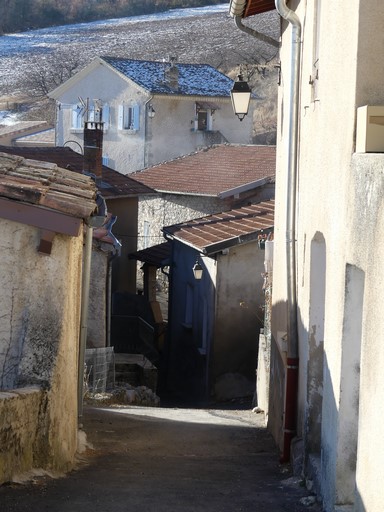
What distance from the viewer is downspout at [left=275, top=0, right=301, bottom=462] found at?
991 cm

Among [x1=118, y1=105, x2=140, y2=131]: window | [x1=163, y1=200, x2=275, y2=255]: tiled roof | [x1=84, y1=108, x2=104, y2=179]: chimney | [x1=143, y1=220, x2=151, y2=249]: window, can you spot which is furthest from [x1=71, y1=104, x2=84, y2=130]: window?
[x1=163, y1=200, x2=275, y2=255]: tiled roof

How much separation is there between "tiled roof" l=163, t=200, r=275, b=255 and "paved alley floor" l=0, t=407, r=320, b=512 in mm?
4930

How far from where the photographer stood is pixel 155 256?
24812mm

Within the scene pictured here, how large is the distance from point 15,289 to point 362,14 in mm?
3712

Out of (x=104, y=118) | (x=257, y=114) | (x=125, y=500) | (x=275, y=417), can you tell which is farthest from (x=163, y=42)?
(x=125, y=500)

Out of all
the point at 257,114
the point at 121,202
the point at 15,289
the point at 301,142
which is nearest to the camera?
the point at 15,289

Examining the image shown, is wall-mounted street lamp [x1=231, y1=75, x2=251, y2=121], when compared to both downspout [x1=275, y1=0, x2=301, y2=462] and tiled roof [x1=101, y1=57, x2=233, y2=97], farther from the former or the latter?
tiled roof [x1=101, y1=57, x2=233, y2=97]

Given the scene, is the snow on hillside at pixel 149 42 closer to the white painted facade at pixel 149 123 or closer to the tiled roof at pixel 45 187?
the white painted facade at pixel 149 123

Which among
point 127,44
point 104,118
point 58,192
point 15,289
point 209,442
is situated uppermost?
point 127,44

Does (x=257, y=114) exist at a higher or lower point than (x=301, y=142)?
higher

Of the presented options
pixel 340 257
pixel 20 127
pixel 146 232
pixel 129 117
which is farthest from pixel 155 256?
pixel 20 127

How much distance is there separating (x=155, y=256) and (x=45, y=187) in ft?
52.2

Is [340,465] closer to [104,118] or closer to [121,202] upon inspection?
[121,202]

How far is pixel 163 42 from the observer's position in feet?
222
